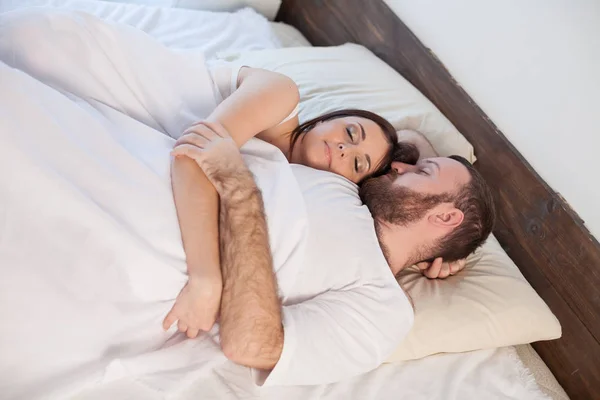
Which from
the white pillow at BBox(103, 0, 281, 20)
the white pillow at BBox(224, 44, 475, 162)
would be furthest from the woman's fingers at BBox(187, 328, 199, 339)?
the white pillow at BBox(103, 0, 281, 20)

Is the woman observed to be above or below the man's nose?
below

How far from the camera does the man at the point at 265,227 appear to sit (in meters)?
1.02

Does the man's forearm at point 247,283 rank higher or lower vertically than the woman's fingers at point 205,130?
lower

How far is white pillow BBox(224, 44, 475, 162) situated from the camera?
5.28 feet

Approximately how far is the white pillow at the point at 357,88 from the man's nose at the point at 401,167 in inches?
10.5

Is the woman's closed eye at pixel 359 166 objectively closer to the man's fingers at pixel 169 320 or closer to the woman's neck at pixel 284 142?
the woman's neck at pixel 284 142

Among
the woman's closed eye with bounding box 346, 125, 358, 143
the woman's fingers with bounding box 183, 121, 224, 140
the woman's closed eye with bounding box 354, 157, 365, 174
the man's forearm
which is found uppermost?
the woman's closed eye with bounding box 346, 125, 358, 143

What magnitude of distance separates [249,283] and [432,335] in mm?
478

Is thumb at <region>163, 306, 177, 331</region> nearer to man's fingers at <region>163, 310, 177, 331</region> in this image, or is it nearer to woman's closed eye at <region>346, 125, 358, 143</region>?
man's fingers at <region>163, 310, 177, 331</region>

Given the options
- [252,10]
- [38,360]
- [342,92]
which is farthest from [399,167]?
[252,10]

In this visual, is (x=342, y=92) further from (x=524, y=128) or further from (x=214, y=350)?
(x=214, y=350)

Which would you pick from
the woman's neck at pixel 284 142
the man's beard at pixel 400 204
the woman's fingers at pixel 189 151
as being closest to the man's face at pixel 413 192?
the man's beard at pixel 400 204

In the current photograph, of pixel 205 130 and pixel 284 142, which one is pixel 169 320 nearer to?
→ pixel 205 130

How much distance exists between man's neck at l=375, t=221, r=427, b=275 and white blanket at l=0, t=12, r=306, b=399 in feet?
0.79
